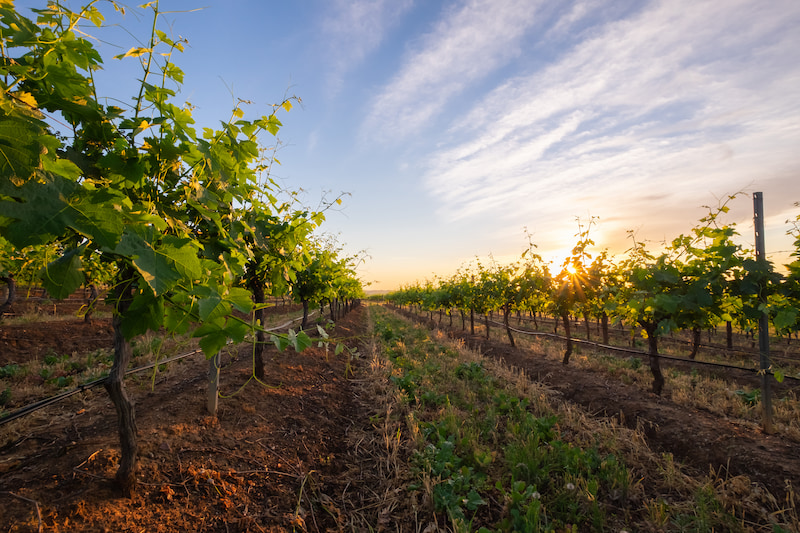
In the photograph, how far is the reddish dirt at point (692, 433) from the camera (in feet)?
13.9

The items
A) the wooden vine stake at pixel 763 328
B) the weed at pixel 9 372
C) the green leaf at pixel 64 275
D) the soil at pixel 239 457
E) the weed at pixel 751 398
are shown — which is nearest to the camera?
the green leaf at pixel 64 275

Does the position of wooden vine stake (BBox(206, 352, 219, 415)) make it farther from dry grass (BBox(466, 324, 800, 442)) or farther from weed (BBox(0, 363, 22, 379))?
dry grass (BBox(466, 324, 800, 442))

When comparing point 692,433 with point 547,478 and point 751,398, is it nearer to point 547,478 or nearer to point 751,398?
point 751,398

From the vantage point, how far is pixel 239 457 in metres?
3.54

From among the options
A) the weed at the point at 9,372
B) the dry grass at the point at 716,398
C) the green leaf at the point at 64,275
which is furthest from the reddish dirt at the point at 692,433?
the weed at the point at 9,372

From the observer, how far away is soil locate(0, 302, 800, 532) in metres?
2.52

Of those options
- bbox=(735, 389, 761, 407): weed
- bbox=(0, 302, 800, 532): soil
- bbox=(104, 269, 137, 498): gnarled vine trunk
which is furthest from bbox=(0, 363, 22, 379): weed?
bbox=(735, 389, 761, 407): weed

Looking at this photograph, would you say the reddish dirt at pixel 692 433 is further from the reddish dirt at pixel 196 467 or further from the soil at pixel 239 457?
the reddish dirt at pixel 196 467

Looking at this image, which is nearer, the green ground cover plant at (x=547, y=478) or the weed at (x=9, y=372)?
the green ground cover plant at (x=547, y=478)

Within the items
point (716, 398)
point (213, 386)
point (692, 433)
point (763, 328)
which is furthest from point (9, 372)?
point (716, 398)

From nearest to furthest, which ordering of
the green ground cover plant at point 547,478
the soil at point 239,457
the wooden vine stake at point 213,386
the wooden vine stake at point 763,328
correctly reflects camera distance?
the soil at point 239,457
the green ground cover plant at point 547,478
the wooden vine stake at point 213,386
the wooden vine stake at point 763,328

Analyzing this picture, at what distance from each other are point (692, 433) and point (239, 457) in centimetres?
649

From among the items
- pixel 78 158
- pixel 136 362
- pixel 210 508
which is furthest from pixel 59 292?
pixel 136 362

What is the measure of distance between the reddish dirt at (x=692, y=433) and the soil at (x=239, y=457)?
20mm
